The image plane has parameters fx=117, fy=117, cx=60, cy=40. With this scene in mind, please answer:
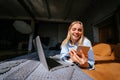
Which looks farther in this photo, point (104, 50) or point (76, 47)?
point (104, 50)

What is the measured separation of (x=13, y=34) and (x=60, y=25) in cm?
304

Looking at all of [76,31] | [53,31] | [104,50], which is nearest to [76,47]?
[76,31]

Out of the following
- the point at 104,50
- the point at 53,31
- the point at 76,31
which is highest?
the point at 53,31

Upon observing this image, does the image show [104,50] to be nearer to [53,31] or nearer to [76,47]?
[76,47]

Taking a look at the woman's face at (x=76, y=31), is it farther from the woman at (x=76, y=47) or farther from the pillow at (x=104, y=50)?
the pillow at (x=104, y=50)

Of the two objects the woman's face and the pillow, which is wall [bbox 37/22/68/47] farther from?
the woman's face

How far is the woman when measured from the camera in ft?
3.11

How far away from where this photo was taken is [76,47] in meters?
1.16

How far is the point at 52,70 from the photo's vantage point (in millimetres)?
866

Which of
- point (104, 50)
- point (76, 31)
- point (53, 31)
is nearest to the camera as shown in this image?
point (76, 31)

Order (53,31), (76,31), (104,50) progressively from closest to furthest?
(76,31) < (104,50) < (53,31)

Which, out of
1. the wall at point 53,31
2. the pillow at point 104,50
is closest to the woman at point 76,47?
the pillow at point 104,50

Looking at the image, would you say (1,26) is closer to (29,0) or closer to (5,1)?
(5,1)

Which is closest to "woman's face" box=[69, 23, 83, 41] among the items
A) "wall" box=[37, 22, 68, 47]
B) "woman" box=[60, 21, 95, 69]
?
"woman" box=[60, 21, 95, 69]
